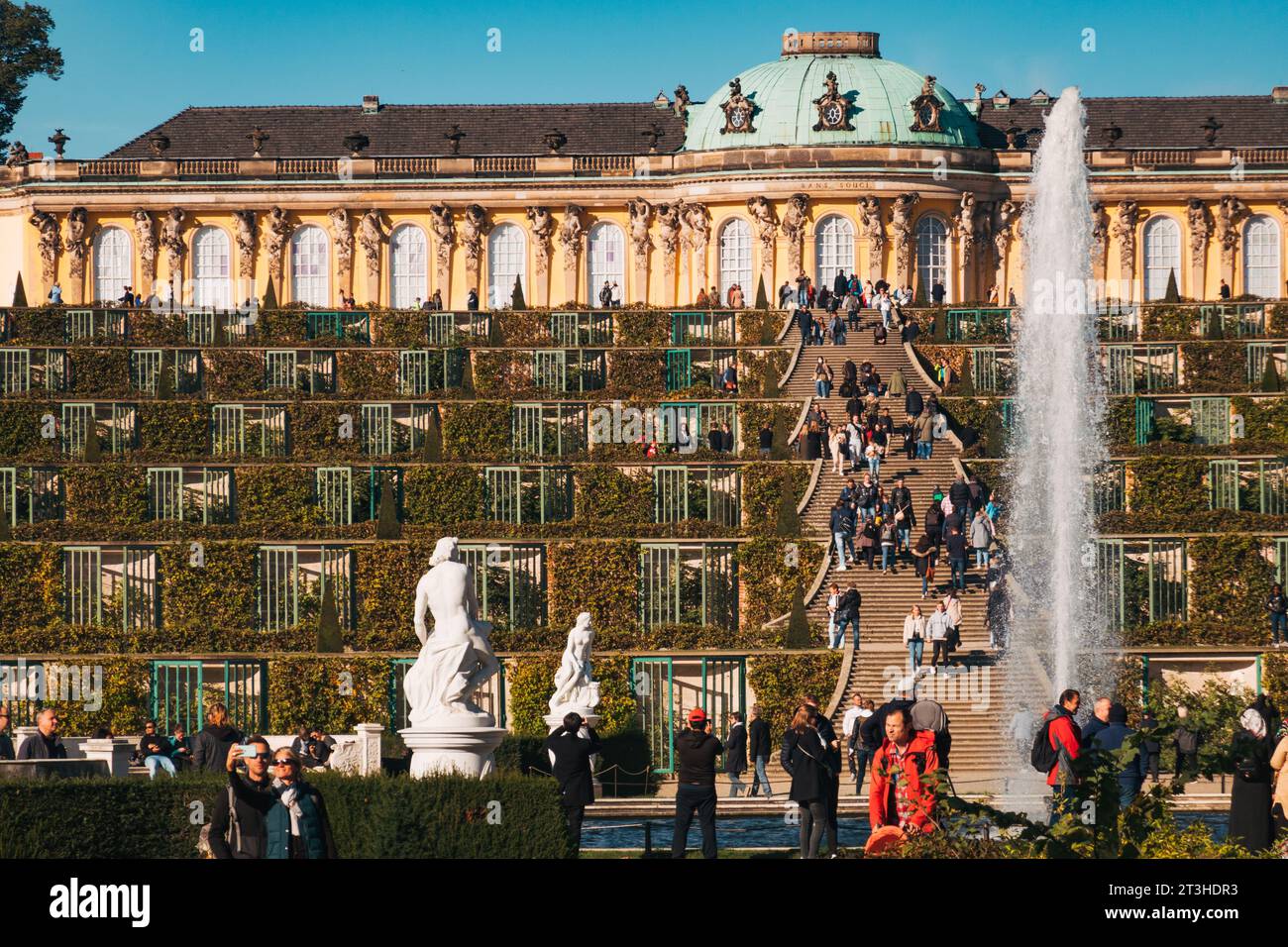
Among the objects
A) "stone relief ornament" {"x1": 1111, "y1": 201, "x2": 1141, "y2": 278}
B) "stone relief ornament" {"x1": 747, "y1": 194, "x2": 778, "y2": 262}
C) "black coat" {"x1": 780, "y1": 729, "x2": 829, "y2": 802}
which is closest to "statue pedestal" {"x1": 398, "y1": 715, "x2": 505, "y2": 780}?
"black coat" {"x1": 780, "y1": 729, "x2": 829, "y2": 802}

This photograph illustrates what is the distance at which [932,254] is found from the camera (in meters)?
76.8

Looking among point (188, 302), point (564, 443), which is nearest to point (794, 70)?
point (188, 302)

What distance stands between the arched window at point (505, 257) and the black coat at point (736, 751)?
45.1 m

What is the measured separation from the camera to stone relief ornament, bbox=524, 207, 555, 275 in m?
80.1

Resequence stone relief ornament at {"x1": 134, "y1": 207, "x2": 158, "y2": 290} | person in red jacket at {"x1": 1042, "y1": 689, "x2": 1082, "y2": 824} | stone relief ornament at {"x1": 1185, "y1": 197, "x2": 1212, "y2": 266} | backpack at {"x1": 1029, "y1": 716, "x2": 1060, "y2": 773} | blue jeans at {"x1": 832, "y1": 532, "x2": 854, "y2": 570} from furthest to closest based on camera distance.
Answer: stone relief ornament at {"x1": 134, "y1": 207, "x2": 158, "y2": 290}, stone relief ornament at {"x1": 1185, "y1": 197, "x2": 1212, "y2": 266}, blue jeans at {"x1": 832, "y1": 532, "x2": 854, "y2": 570}, backpack at {"x1": 1029, "y1": 716, "x2": 1060, "y2": 773}, person in red jacket at {"x1": 1042, "y1": 689, "x2": 1082, "y2": 824}

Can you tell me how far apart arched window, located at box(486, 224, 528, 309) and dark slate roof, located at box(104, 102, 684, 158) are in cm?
255

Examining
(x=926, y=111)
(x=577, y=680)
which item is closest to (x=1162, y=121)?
(x=926, y=111)

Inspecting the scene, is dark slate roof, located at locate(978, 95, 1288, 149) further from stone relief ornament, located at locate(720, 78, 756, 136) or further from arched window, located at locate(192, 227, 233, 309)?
arched window, located at locate(192, 227, 233, 309)

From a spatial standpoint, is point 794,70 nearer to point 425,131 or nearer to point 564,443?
point 425,131

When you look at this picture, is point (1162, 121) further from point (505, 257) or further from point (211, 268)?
point (211, 268)

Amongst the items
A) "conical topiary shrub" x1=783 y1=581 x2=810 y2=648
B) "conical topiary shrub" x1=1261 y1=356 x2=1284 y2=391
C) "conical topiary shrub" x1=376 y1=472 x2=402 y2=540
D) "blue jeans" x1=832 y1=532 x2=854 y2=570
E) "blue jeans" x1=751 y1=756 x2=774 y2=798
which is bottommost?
"blue jeans" x1=751 y1=756 x2=774 y2=798

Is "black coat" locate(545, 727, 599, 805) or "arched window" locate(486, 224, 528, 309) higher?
"arched window" locate(486, 224, 528, 309)

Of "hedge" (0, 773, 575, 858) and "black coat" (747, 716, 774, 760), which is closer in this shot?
"hedge" (0, 773, 575, 858)

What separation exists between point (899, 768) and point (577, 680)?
13.0 m
